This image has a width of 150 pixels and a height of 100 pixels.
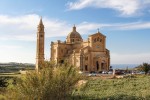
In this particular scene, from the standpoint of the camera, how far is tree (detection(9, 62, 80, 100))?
76.6 ft

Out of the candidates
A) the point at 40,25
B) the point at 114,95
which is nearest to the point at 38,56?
the point at 40,25

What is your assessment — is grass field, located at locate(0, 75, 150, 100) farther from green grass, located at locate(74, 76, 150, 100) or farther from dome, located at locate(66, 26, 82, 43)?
dome, located at locate(66, 26, 82, 43)

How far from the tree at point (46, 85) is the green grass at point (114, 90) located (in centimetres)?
664

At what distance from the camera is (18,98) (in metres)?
22.4

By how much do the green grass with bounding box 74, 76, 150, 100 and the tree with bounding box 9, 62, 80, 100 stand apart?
21.8ft

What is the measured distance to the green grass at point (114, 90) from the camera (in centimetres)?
3228

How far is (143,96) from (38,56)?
37.5 meters

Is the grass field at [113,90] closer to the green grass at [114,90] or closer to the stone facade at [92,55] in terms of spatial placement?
the green grass at [114,90]

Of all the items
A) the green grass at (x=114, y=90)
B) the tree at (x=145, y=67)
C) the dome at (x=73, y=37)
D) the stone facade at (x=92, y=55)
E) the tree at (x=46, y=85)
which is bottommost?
the green grass at (x=114, y=90)

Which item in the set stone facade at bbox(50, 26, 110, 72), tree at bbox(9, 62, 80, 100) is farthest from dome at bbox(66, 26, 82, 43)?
tree at bbox(9, 62, 80, 100)

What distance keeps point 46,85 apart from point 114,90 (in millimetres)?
14659

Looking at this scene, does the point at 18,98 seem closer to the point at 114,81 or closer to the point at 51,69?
the point at 51,69

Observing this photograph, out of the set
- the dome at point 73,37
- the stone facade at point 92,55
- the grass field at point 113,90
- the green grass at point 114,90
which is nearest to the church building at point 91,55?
the stone facade at point 92,55

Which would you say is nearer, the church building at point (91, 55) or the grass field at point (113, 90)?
the grass field at point (113, 90)
